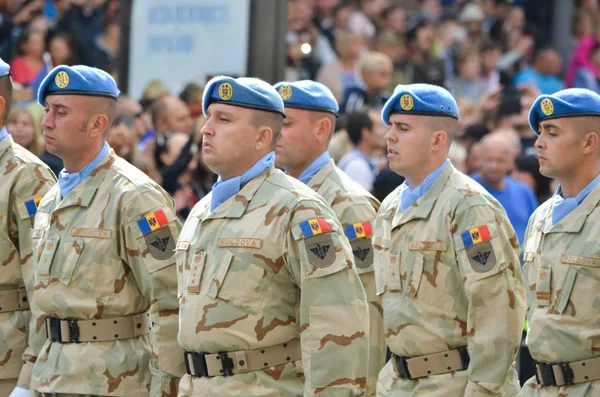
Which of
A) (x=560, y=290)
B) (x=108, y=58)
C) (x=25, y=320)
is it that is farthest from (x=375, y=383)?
(x=108, y=58)

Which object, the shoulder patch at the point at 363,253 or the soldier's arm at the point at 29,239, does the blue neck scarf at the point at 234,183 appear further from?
the shoulder patch at the point at 363,253

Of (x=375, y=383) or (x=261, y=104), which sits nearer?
(x=261, y=104)

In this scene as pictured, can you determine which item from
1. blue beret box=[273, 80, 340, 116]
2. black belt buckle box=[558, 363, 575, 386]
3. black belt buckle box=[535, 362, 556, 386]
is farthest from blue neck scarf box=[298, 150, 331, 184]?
black belt buckle box=[558, 363, 575, 386]

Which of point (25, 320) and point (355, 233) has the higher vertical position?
point (355, 233)

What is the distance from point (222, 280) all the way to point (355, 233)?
1757 mm

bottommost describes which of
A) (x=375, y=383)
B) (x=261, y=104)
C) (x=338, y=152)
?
(x=375, y=383)

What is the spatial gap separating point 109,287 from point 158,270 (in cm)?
24

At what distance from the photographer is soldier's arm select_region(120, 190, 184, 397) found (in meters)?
5.18

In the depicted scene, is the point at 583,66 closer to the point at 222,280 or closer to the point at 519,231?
the point at 519,231

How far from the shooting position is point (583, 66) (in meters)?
15.4

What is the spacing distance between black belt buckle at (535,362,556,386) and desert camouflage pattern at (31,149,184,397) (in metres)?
1.54

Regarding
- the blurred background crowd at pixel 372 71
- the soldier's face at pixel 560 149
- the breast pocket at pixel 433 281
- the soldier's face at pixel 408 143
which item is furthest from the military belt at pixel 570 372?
the blurred background crowd at pixel 372 71

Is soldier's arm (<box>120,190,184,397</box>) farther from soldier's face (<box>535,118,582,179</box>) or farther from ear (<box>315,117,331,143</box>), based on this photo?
soldier's face (<box>535,118,582,179</box>)

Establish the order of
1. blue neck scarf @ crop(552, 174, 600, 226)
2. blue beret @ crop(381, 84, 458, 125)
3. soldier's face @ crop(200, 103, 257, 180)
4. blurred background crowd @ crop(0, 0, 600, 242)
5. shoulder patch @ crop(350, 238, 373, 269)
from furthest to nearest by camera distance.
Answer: blurred background crowd @ crop(0, 0, 600, 242)
shoulder patch @ crop(350, 238, 373, 269)
blue beret @ crop(381, 84, 458, 125)
blue neck scarf @ crop(552, 174, 600, 226)
soldier's face @ crop(200, 103, 257, 180)
